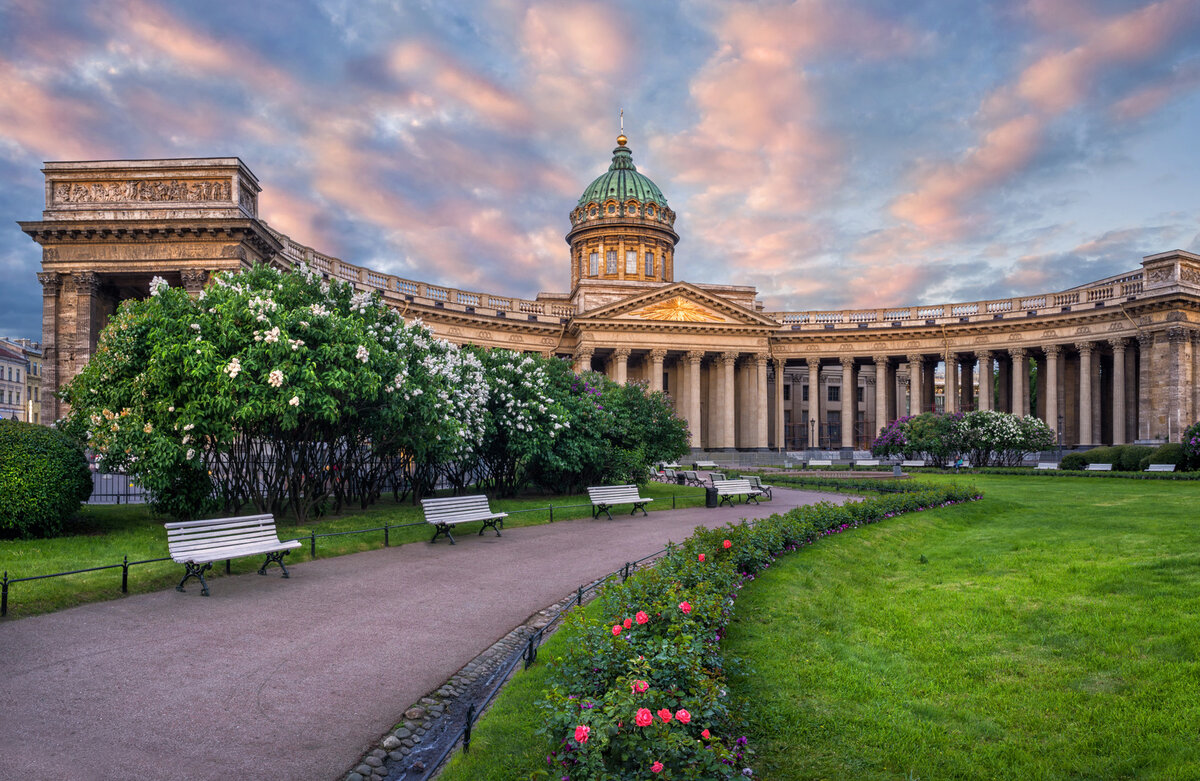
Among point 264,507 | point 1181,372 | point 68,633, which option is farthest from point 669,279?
point 68,633

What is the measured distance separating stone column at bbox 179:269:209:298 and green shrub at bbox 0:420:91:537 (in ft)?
44.7

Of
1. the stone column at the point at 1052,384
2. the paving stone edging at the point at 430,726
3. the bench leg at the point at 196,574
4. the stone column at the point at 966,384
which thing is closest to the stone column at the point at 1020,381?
the stone column at the point at 1052,384

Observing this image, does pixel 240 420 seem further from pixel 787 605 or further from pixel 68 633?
pixel 787 605

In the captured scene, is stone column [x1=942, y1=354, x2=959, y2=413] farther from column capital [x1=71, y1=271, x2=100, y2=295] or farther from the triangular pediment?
column capital [x1=71, y1=271, x2=100, y2=295]

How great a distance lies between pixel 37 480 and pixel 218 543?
5.53 meters

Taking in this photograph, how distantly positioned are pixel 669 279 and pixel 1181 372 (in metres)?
36.8

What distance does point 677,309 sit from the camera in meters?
53.4

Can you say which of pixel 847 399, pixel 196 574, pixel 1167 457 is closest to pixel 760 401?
pixel 847 399

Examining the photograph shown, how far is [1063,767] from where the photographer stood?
5.06m

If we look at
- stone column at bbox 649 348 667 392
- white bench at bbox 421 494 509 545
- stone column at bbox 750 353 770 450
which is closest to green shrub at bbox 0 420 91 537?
white bench at bbox 421 494 509 545

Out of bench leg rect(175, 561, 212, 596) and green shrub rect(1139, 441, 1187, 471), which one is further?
green shrub rect(1139, 441, 1187, 471)

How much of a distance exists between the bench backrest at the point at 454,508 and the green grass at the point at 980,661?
7.11 meters

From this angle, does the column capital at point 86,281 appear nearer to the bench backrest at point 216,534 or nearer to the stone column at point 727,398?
the bench backrest at point 216,534

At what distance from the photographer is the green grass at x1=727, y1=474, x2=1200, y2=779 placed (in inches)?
206
